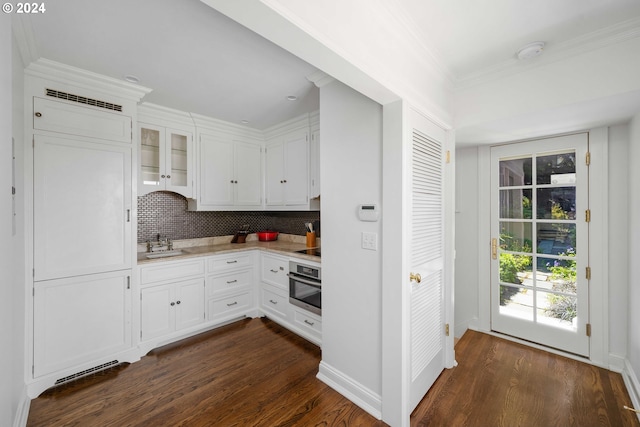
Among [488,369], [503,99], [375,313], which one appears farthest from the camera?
[488,369]

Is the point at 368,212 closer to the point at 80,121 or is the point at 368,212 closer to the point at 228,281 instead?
the point at 228,281

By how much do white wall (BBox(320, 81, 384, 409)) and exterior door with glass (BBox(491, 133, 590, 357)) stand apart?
1684mm

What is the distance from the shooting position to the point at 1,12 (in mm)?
935

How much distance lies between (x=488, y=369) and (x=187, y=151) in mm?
3645

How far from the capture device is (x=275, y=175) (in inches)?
140

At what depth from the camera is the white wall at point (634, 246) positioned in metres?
1.81

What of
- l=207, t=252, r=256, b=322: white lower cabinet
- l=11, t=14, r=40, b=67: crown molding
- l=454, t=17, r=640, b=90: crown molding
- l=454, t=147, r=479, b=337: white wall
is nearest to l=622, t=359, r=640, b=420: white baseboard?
l=454, t=147, r=479, b=337: white wall

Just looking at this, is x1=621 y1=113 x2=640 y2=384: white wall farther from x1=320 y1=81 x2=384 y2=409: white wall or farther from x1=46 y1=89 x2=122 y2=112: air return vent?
x1=46 y1=89 x2=122 y2=112: air return vent

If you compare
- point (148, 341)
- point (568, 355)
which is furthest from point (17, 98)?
point (568, 355)

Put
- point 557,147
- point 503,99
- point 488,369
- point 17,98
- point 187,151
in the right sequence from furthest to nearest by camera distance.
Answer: point 187,151, point 557,147, point 488,369, point 503,99, point 17,98

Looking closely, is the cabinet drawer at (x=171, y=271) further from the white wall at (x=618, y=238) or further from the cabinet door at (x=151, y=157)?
the white wall at (x=618, y=238)

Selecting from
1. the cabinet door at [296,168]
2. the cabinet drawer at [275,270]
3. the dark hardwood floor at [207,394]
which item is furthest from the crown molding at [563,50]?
the dark hardwood floor at [207,394]

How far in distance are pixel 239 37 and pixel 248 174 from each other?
2.10 meters

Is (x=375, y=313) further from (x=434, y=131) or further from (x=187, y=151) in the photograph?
(x=187, y=151)
